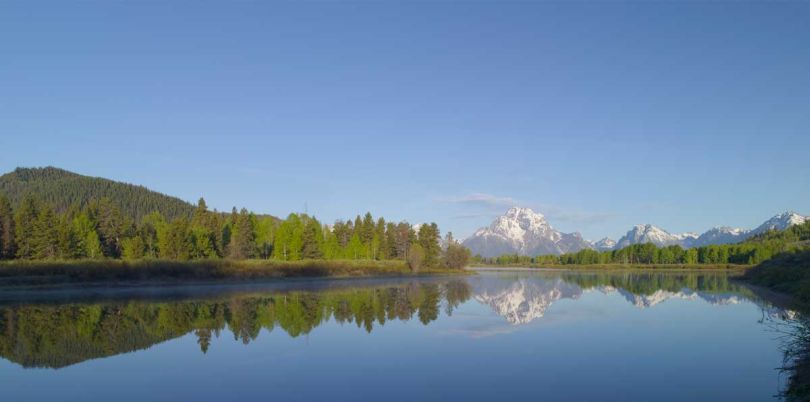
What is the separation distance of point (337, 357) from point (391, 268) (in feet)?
240

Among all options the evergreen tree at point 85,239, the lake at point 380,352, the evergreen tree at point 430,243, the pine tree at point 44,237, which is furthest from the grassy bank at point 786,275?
the evergreen tree at point 85,239

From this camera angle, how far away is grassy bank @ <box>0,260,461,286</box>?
163ft

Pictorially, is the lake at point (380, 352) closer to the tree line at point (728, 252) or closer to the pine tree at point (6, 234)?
the pine tree at point (6, 234)

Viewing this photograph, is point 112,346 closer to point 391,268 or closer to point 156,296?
point 156,296

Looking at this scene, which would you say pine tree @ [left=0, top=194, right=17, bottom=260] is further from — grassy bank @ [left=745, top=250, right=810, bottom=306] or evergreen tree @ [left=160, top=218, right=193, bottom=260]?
grassy bank @ [left=745, top=250, right=810, bottom=306]

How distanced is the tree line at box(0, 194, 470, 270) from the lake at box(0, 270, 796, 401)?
31.2 metres

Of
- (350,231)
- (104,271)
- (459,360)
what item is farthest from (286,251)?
(459,360)

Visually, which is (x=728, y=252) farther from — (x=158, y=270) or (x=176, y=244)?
(x=158, y=270)

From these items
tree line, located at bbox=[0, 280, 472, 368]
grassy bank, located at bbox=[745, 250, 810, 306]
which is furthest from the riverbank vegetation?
grassy bank, located at bbox=[745, 250, 810, 306]

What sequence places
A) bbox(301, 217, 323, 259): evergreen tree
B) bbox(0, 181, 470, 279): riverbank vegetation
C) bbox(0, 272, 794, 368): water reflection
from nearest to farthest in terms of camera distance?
1. bbox(0, 272, 794, 368): water reflection
2. bbox(0, 181, 470, 279): riverbank vegetation
3. bbox(301, 217, 323, 259): evergreen tree

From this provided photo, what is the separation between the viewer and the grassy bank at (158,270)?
49625 millimetres

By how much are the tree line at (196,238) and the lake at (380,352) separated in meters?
31.2

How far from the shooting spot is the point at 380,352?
22.3 metres

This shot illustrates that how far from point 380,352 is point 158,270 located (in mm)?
44410
